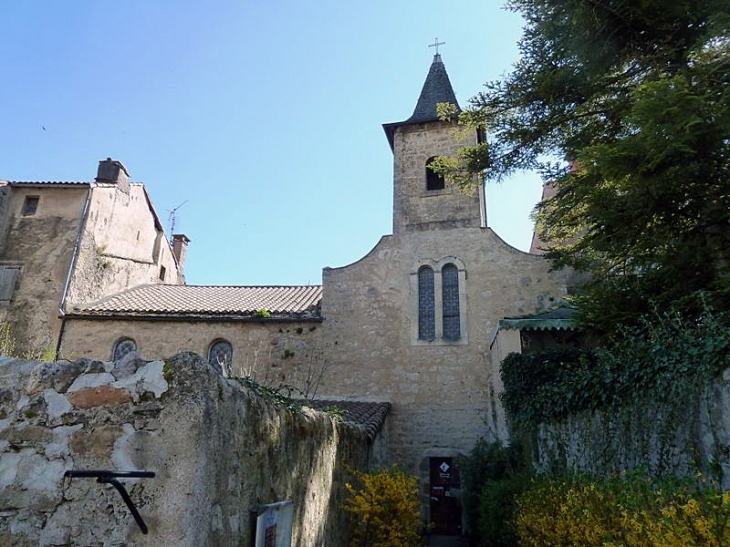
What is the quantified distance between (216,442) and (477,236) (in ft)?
45.2

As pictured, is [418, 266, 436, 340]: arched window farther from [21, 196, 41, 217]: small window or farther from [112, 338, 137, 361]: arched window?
[21, 196, 41, 217]: small window

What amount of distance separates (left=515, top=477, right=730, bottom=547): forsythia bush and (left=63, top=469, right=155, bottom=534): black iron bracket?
280 centimetres

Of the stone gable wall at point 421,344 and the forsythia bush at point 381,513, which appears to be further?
the stone gable wall at point 421,344

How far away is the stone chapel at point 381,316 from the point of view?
14.3m

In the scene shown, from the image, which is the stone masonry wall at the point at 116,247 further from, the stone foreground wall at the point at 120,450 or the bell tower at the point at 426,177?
the stone foreground wall at the point at 120,450

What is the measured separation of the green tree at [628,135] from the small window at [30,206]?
14566 millimetres

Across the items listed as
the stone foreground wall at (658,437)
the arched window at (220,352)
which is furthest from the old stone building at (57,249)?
the stone foreground wall at (658,437)

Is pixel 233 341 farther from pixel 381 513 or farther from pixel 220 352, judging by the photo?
pixel 381 513

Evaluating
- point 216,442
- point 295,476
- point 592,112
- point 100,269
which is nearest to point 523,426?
point 592,112

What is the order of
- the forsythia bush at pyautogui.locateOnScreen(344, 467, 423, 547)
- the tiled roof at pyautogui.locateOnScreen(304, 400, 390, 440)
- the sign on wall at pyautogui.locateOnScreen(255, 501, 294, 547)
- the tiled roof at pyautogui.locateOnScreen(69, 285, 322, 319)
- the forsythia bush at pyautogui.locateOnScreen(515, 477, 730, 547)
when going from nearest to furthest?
the forsythia bush at pyautogui.locateOnScreen(515, 477, 730, 547) → the sign on wall at pyautogui.locateOnScreen(255, 501, 294, 547) → the forsythia bush at pyautogui.locateOnScreen(344, 467, 423, 547) → the tiled roof at pyautogui.locateOnScreen(304, 400, 390, 440) → the tiled roof at pyautogui.locateOnScreen(69, 285, 322, 319)

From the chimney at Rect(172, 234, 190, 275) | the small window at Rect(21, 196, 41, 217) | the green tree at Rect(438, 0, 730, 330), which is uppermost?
the chimney at Rect(172, 234, 190, 275)

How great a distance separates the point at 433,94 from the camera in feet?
63.5

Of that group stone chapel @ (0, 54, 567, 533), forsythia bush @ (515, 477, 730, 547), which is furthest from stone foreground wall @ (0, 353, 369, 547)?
stone chapel @ (0, 54, 567, 533)

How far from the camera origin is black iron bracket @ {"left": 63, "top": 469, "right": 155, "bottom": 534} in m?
2.63
